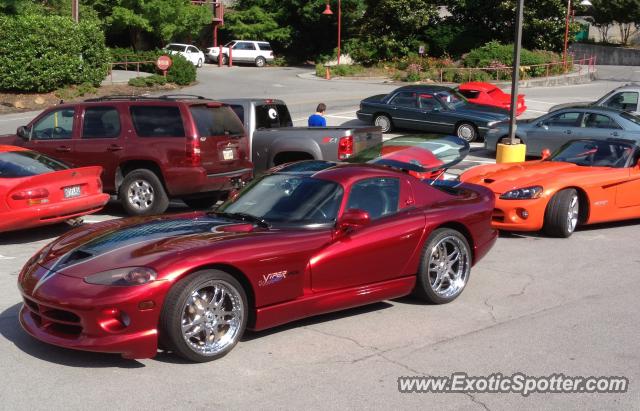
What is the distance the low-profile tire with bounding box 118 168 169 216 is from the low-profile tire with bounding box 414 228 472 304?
5667mm

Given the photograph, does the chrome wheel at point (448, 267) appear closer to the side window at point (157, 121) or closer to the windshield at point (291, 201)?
the windshield at point (291, 201)

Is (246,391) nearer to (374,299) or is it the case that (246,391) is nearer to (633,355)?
(374,299)

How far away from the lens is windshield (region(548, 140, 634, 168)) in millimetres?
11477

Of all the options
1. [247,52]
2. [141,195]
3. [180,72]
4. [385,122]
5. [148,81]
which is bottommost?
[141,195]

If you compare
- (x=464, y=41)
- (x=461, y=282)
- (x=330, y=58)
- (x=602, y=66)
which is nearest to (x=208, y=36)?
(x=330, y=58)

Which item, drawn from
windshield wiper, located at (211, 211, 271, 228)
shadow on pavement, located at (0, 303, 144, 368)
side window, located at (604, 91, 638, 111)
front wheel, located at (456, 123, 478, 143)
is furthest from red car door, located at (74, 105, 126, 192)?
side window, located at (604, 91, 638, 111)

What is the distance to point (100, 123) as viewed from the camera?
40.5ft

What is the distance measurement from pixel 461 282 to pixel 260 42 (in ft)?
158

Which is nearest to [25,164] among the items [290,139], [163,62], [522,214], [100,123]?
[100,123]

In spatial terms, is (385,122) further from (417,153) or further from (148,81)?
(148,81)

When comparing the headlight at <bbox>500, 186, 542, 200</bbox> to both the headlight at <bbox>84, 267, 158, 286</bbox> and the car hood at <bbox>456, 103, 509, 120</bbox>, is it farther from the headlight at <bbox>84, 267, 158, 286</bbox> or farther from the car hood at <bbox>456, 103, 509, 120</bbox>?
the car hood at <bbox>456, 103, 509, 120</bbox>

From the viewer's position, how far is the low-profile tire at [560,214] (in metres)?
10.6

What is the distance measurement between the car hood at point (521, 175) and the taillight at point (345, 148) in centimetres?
220

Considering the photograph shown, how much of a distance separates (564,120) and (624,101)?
3.72 meters
